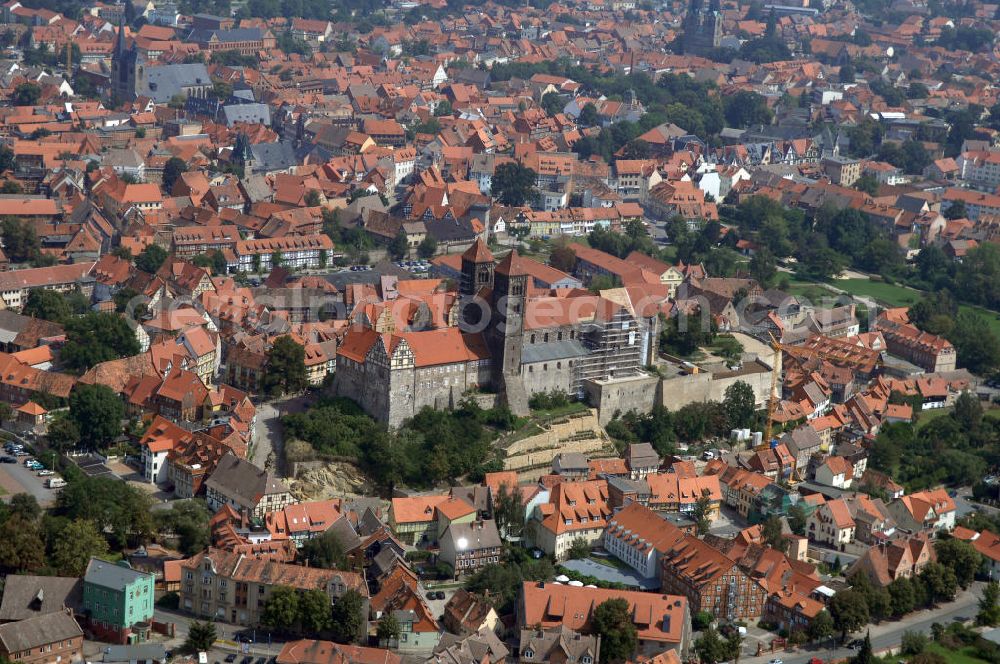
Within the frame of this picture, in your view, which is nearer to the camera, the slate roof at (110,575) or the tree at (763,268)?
the slate roof at (110,575)

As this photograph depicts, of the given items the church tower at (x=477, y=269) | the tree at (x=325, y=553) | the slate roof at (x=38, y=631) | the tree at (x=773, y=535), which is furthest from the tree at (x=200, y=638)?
the church tower at (x=477, y=269)

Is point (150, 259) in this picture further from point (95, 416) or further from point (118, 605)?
point (118, 605)

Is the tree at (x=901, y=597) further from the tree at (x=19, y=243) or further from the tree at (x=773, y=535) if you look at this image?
the tree at (x=19, y=243)

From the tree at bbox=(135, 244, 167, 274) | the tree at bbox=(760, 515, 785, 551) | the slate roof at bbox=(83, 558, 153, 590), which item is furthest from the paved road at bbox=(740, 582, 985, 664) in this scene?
the tree at bbox=(135, 244, 167, 274)

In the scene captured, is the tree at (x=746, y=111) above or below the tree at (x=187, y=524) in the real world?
below

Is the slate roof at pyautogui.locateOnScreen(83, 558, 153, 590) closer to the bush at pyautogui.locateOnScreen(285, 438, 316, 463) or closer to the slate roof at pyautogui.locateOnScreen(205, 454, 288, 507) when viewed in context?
the slate roof at pyautogui.locateOnScreen(205, 454, 288, 507)

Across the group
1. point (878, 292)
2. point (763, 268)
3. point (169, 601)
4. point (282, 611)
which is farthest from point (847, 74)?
point (282, 611)

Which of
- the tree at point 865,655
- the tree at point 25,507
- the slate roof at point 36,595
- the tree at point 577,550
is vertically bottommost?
the tree at point 577,550
